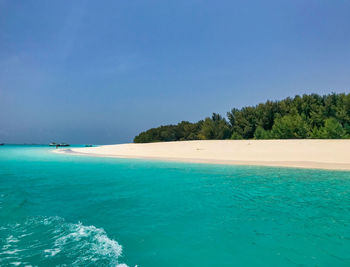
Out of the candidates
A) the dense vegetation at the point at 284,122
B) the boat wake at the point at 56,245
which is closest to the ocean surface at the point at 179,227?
the boat wake at the point at 56,245

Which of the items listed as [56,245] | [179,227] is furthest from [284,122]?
[56,245]

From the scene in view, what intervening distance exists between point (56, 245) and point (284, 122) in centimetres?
4943

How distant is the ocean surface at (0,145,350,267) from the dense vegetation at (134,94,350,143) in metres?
39.2

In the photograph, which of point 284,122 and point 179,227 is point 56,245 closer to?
point 179,227

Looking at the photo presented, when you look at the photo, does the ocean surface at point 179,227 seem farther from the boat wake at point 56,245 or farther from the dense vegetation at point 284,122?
the dense vegetation at point 284,122

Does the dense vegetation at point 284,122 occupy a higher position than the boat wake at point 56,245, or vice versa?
the dense vegetation at point 284,122

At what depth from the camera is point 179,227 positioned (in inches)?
232

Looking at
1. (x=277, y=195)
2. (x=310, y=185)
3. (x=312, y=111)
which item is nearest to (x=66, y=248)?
(x=277, y=195)

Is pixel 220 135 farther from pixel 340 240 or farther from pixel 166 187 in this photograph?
pixel 340 240

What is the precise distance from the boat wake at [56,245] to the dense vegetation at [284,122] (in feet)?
147

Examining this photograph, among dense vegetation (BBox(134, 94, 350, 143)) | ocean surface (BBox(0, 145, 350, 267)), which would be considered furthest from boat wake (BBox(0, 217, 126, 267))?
dense vegetation (BBox(134, 94, 350, 143))

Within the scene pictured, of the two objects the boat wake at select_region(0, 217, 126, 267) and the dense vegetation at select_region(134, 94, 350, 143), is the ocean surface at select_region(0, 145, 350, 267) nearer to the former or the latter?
the boat wake at select_region(0, 217, 126, 267)

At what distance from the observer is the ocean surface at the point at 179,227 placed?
173 inches

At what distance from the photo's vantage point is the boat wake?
14.2ft
